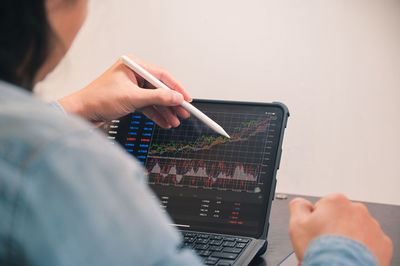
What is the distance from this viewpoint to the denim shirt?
0.24m

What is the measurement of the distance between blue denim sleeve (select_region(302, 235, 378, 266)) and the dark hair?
27 centimetres

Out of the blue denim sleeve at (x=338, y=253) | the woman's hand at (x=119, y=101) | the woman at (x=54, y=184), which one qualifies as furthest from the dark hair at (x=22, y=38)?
the woman's hand at (x=119, y=101)

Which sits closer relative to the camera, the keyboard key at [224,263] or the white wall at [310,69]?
the keyboard key at [224,263]

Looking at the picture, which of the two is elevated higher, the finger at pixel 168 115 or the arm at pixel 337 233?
the arm at pixel 337 233

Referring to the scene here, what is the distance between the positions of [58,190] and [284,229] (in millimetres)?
A: 641

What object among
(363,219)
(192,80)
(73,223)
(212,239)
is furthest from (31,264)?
(192,80)

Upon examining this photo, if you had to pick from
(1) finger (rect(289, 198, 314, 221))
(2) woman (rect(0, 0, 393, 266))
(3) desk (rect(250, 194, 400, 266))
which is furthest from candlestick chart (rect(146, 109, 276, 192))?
(2) woman (rect(0, 0, 393, 266))

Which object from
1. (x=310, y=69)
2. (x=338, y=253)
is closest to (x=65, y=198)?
(x=338, y=253)

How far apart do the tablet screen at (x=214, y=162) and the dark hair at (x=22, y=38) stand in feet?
1.56

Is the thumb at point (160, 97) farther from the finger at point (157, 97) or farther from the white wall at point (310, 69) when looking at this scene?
the white wall at point (310, 69)

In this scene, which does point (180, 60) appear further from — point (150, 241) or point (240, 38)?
point (150, 241)

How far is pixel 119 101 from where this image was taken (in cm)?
83

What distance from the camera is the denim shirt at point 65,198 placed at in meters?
0.24

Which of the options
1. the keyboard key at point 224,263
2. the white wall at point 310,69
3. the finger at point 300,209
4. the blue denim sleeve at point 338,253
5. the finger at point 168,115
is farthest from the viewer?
the white wall at point 310,69
